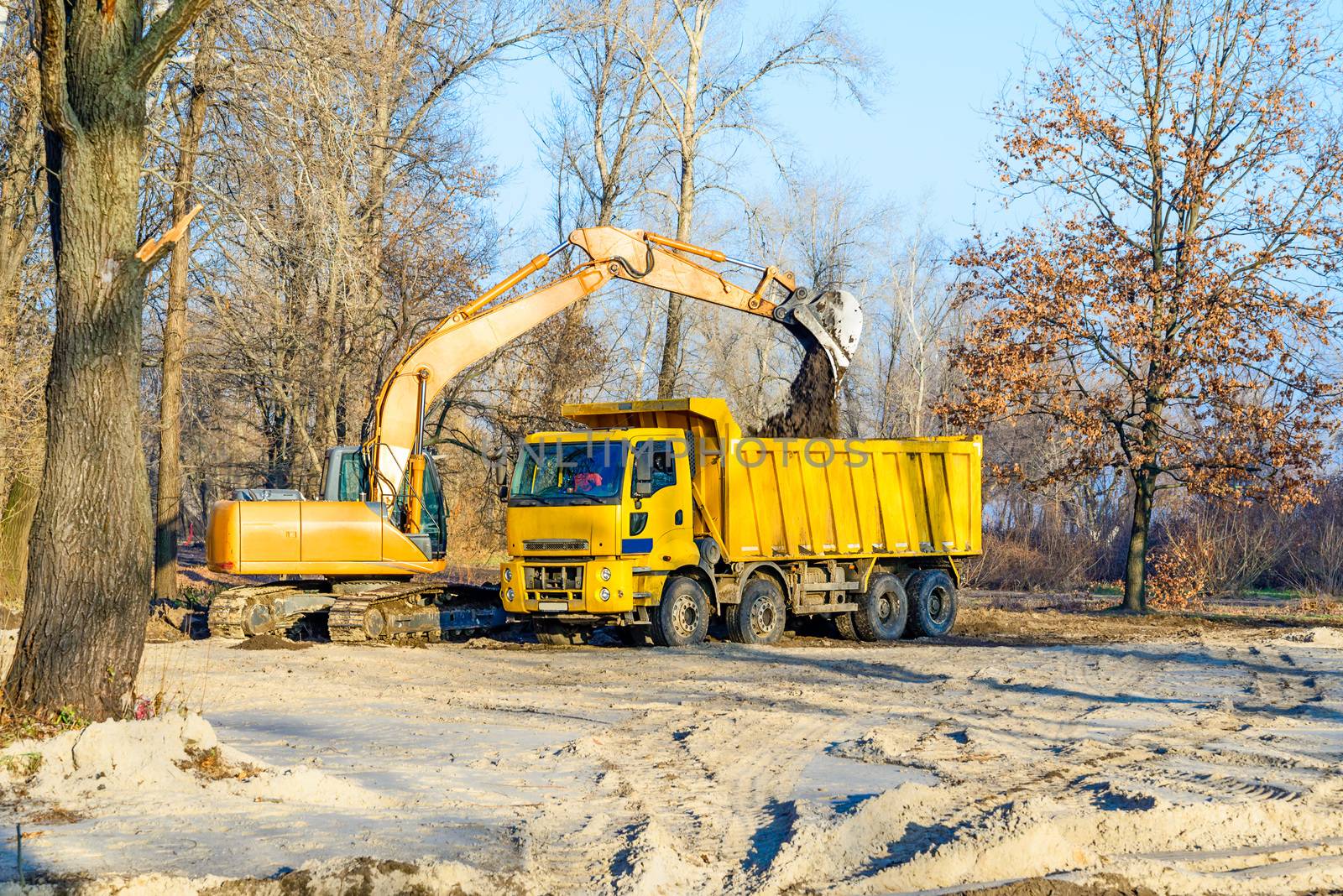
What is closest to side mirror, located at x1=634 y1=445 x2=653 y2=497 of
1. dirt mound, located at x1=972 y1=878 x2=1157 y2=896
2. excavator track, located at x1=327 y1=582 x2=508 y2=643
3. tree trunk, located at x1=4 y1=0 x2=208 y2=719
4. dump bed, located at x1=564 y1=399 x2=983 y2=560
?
dump bed, located at x1=564 y1=399 x2=983 y2=560

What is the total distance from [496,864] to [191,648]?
11.2 meters

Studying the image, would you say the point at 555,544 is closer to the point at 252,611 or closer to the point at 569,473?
the point at 569,473

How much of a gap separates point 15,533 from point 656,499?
12.5m

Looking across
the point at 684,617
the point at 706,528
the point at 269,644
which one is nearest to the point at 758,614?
the point at 684,617

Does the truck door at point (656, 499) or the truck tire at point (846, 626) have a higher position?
the truck door at point (656, 499)

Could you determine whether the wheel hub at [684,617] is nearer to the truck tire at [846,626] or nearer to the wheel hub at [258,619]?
the truck tire at [846,626]

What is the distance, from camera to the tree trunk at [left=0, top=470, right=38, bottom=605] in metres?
23.0

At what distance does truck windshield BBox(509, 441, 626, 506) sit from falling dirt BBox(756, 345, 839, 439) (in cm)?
362

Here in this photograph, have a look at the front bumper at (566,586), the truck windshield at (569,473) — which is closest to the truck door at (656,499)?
the truck windshield at (569,473)

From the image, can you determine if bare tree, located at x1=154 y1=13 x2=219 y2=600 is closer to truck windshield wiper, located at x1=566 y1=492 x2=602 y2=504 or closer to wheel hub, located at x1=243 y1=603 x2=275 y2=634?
wheel hub, located at x1=243 y1=603 x2=275 y2=634

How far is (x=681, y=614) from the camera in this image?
18016 mm

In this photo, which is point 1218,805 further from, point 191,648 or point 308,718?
point 191,648

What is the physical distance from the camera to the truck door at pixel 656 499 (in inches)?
682

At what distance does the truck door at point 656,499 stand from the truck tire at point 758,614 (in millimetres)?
1539
